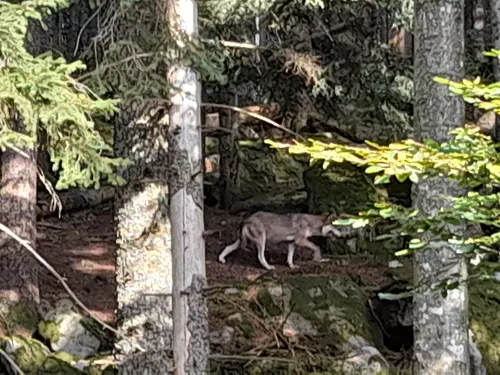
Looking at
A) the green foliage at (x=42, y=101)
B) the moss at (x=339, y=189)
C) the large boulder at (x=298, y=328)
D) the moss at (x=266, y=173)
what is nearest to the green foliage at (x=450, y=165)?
the green foliage at (x=42, y=101)

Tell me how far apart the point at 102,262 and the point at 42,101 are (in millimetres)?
7212

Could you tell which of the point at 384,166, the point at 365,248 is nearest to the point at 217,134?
the point at 365,248

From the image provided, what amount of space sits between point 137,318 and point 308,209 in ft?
21.8

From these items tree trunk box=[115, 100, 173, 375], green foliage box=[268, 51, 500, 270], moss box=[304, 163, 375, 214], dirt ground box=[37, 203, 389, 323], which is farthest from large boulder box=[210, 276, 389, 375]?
green foliage box=[268, 51, 500, 270]

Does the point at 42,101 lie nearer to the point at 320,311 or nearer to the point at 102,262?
the point at 320,311

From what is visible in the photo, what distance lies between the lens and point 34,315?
27.1ft

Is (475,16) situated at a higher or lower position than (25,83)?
higher

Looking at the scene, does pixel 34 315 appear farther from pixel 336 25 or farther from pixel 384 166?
pixel 384 166

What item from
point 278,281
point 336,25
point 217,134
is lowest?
point 278,281

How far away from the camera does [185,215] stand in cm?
594

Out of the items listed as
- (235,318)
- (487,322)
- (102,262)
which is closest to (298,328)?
(235,318)

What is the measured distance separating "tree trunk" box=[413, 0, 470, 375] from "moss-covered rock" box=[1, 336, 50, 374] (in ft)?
11.5

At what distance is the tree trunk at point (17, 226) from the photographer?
8.24m

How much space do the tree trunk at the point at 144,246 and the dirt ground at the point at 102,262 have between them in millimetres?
2090
